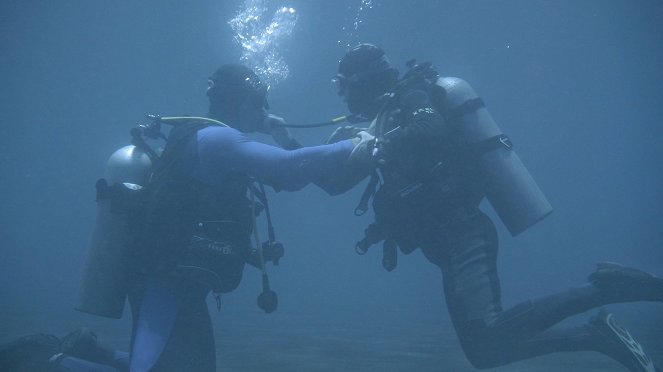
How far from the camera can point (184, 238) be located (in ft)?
10.6

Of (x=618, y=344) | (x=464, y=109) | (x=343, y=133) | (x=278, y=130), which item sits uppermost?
(x=278, y=130)

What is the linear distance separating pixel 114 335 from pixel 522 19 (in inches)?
1319

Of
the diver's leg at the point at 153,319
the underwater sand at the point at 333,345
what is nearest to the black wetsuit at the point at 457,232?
the diver's leg at the point at 153,319

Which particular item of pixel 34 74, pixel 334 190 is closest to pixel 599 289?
pixel 334 190

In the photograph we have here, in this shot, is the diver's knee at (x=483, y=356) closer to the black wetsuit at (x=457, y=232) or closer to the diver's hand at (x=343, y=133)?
the black wetsuit at (x=457, y=232)

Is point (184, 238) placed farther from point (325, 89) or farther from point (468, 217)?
point (325, 89)

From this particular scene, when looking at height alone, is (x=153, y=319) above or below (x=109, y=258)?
below

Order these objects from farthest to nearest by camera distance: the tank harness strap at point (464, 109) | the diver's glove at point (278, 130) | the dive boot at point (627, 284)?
the diver's glove at point (278, 130), the tank harness strap at point (464, 109), the dive boot at point (627, 284)

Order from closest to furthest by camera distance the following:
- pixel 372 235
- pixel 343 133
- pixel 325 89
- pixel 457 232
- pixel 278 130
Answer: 1. pixel 457 232
2. pixel 372 235
3. pixel 343 133
4. pixel 278 130
5. pixel 325 89

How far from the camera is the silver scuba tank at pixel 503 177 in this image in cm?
333

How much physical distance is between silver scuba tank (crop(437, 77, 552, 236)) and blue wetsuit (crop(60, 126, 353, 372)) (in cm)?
98

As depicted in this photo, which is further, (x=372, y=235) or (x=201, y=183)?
(x=372, y=235)

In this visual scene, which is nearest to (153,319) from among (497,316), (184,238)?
(184,238)

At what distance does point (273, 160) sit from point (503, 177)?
1.69 m
